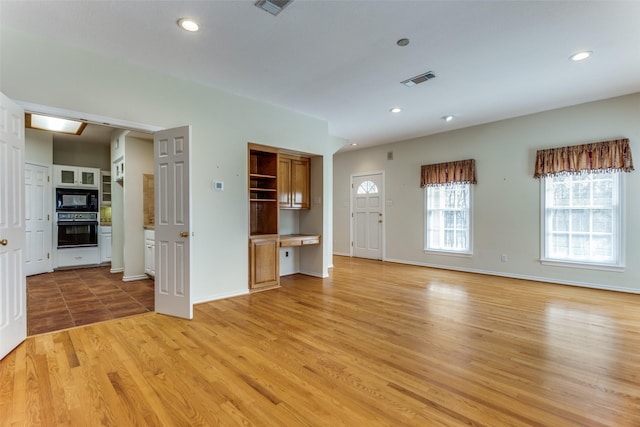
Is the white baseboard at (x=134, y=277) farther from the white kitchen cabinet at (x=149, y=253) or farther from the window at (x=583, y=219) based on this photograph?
the window at (x=583, y=219)

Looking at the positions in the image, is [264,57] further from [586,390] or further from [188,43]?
[586,390]

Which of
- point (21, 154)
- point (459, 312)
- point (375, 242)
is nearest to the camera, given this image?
point (21, 154)

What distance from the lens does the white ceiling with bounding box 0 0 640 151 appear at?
2.53m

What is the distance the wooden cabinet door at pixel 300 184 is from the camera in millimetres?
5534

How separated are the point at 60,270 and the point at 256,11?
6.58m

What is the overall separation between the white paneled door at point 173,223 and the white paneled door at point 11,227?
1151 millimetres

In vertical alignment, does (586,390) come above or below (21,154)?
below

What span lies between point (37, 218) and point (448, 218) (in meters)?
8.05

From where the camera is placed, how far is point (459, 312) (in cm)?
366

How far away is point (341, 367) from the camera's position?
2352mm

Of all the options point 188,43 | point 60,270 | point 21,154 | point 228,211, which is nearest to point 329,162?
point 228,211

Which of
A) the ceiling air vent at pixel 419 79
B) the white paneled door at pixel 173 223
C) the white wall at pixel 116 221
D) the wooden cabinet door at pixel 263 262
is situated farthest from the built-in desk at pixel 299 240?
the white wall at pixel 116 221

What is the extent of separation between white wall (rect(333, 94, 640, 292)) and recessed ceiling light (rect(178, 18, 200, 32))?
5.26m

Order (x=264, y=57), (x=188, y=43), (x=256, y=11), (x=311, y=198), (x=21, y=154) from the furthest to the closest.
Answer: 1. (x=311, y=198)
2. (x=264, y=57)
3. (x=188, y=43)
4. (x=21, y=154)
5. (x=256, y=11)
